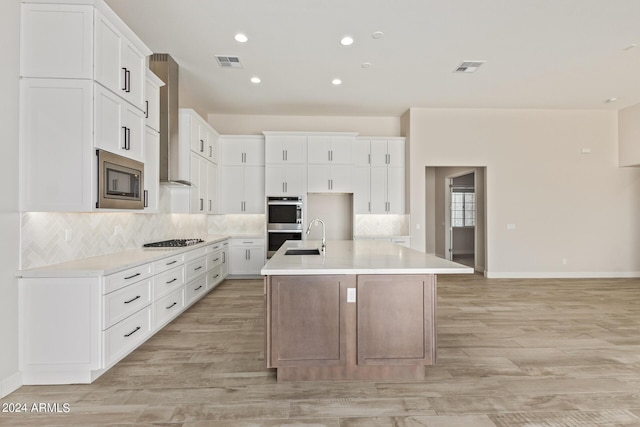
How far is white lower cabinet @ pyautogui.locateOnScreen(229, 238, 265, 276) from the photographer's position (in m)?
6.20

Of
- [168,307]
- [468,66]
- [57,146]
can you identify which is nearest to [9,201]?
[57,146]

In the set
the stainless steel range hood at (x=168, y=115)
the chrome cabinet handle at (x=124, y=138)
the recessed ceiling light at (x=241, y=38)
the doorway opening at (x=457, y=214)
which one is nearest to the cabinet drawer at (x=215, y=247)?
the stainless steel range hood at (x=168, y=115)

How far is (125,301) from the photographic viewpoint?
275 centimetres

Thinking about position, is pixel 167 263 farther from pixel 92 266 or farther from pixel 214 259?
pixel 214 259

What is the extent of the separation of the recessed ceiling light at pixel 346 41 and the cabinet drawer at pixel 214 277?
3775mm

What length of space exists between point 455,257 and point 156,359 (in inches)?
348

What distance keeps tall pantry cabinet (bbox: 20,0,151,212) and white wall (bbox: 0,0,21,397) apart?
A: 61 mm

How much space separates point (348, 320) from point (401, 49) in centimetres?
339

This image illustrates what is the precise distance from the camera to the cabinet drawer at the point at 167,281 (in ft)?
11.0

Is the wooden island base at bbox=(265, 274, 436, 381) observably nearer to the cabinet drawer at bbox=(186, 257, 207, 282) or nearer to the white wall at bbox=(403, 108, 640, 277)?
the cabinet drawer at bbox=(186, 257, 207, 282)

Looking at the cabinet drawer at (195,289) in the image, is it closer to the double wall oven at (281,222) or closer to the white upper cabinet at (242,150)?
the double wall oven at (281,222)

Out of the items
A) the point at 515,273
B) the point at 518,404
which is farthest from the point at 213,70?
the point at 515,273

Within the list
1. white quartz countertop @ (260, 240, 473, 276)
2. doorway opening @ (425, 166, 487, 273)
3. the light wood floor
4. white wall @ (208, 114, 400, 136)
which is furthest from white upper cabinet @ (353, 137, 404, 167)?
white quartz countertop @ (260, 240, 473, 276)

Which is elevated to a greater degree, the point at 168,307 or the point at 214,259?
the point at 214,259
